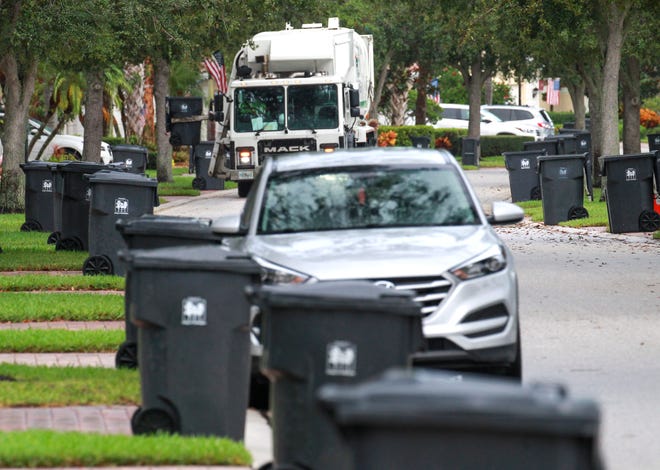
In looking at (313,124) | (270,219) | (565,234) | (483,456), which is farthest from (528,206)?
(483,456)

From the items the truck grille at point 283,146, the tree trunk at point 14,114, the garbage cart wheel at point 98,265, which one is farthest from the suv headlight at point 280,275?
the truck grille at point 283,146

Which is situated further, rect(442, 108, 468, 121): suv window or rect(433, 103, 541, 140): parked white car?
rect(442, 108, 468, 121): suv window

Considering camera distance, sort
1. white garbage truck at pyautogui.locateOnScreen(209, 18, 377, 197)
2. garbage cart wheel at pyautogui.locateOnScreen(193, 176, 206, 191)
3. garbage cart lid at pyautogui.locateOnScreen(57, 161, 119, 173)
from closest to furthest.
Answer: garbage cart lid at pyautogui.locateOnScreen(57, 161, 119, 173) → white garbage truck at pyautogui.locateOnScreen(209, 18, 377, 197) → garbage cart wheel at pyautogui.locateOnScreen(193, 176, 206, 191)

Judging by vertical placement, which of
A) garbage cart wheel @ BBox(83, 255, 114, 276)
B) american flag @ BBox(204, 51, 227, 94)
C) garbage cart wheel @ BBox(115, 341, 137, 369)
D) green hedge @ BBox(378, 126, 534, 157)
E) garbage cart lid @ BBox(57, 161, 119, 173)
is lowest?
garbage cart wheel @ BBox(115, 341, 137, 369)

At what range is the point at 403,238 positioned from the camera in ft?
32.4

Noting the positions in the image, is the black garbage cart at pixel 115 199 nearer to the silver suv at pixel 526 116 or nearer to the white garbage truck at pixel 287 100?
the white garbage truck at pixel 287 100

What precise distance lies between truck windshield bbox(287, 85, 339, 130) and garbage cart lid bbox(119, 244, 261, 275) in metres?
23.3

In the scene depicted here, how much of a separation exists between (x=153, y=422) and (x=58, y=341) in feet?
13.6

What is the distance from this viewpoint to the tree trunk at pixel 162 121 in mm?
41062

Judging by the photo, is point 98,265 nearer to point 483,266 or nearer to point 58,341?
point 58,341

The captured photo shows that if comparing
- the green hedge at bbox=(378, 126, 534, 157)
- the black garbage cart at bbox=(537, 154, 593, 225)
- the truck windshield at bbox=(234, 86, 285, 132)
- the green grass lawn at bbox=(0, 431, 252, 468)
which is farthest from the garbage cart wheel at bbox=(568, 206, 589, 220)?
the green hedge at bbox=(378, 126, 534, 157)

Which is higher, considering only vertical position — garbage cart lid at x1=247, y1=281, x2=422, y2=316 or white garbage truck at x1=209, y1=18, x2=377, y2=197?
white garbage truck at x1=209, y1=18, x2=377, y2=197

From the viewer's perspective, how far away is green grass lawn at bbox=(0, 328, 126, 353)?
11.5 m

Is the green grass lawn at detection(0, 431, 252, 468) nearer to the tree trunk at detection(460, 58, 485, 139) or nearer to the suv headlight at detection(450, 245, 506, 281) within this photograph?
the suv headlight at detection(450, 245, 506, 281)
